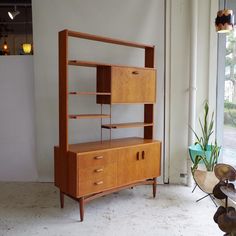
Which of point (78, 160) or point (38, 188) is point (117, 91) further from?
point (38, 188)

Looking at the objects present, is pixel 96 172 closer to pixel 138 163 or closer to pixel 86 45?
pixel 138 163

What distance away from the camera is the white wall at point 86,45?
3.68 m

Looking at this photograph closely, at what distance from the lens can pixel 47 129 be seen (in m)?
3.84

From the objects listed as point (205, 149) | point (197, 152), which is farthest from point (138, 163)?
point (205, 149)

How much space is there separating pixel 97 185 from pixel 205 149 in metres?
1.45

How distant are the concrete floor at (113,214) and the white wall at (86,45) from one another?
0.81 metres

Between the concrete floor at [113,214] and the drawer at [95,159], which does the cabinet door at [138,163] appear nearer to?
the drawer at [95,159]

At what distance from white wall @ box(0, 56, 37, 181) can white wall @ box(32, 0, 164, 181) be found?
0.51ft

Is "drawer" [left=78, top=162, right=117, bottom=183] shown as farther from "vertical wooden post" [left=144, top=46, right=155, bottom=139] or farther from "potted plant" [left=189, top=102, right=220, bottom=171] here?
"potted plant" [left=189, top=102, right=220, bottom=171]

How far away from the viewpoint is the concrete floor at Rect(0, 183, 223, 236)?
2.59 metres

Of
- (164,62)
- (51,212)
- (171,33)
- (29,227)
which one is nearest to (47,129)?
(51,212)

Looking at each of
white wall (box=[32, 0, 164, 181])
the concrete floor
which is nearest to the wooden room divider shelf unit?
the concrete floor

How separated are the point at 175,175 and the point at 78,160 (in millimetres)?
1690

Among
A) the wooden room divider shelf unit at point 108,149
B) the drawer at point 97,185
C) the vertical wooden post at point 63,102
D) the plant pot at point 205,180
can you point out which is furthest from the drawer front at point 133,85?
the plant pot at point 205,180
